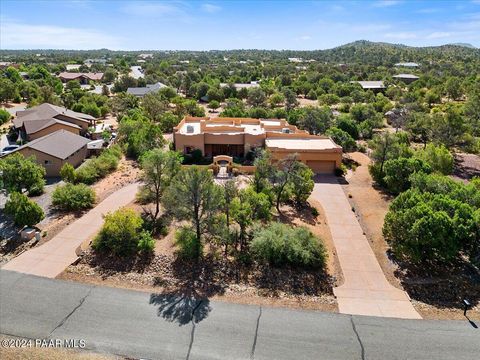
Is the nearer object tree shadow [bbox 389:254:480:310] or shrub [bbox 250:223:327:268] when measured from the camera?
tree shadow [bbox 389:254:480:310]

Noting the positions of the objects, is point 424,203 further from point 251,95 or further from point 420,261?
point 251,95

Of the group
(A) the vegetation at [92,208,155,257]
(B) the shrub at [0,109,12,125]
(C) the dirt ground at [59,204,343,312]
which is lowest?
(C) the dirt ground at [59,204,343,312]

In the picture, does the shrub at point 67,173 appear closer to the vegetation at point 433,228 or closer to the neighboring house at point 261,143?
the neighboring house at point 261,143

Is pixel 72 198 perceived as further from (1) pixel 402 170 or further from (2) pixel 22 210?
(1) pixel 402 170

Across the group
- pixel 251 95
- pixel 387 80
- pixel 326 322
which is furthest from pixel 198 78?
pixel 326 322

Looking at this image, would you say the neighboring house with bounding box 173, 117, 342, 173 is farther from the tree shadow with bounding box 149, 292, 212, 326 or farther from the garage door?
the tree shadow with bounding box 149, 292, 212, 326

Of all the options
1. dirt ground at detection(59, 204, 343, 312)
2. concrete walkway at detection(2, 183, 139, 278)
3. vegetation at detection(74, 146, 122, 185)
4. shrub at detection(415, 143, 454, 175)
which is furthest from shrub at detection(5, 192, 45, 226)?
shrub at detection(415, 143, 454, 175)
